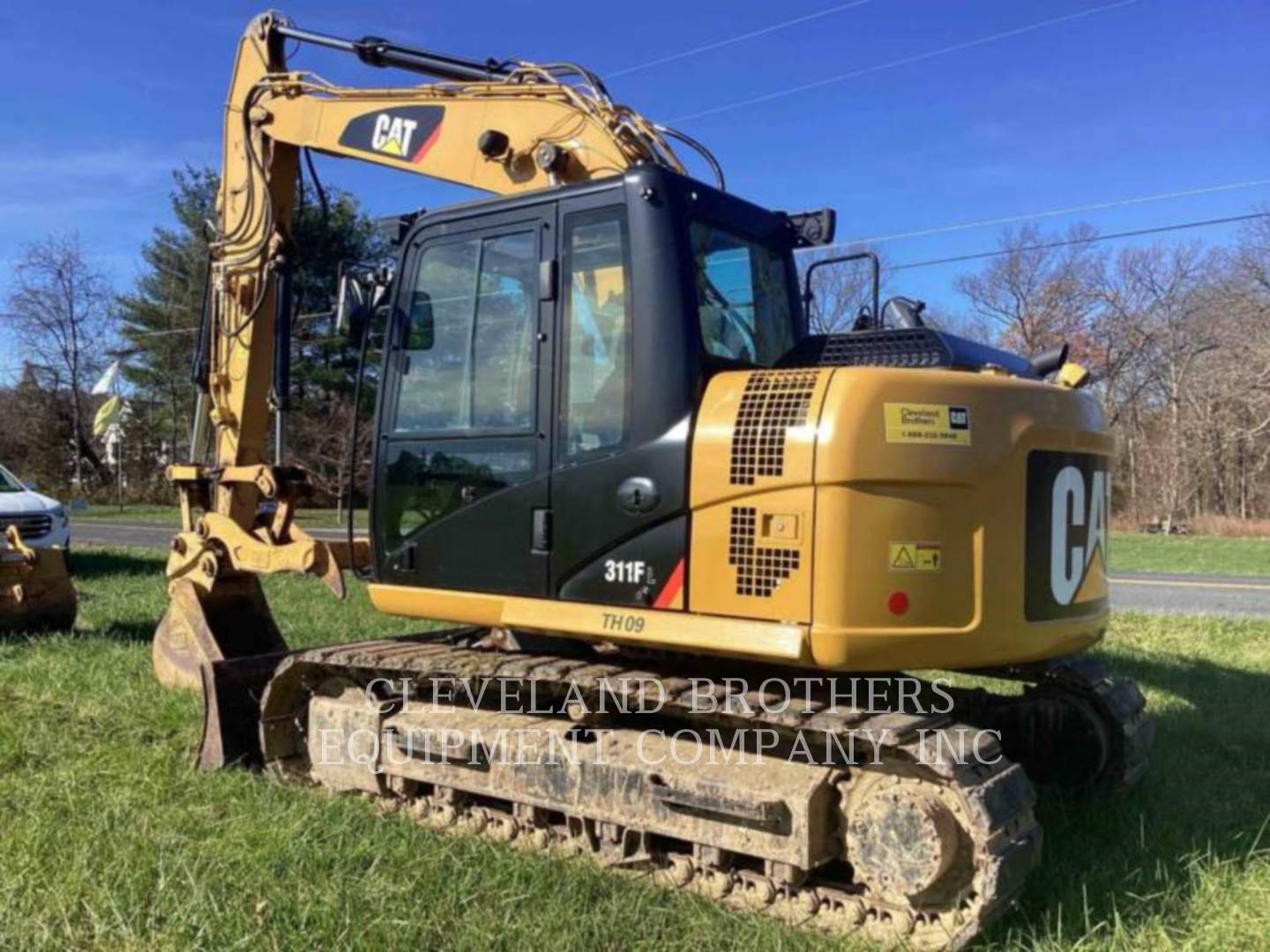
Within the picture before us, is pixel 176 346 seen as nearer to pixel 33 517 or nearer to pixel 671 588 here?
pixel 33 517

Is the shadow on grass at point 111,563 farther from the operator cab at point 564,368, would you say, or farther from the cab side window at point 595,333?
the cab side window at point 595,333

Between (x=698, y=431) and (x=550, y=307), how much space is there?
3.01ft

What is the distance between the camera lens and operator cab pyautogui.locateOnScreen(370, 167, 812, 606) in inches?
167

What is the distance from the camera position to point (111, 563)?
16047 mm

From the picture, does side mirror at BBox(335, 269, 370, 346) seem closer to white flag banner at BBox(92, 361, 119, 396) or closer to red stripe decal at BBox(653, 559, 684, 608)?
red stripe decal at BBox(653, 559, 684, 608)

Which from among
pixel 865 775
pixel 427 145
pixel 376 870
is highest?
pixel 427 145

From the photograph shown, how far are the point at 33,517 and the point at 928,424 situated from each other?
1277 cm

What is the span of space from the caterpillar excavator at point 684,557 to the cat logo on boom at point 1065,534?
0.06 feet

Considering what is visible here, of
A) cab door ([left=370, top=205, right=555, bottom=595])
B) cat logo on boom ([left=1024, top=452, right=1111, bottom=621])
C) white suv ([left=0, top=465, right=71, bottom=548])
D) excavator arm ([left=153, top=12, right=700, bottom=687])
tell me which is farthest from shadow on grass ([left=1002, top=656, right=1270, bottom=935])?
white suv ([left=0, top=465, right=71, bottom=548])

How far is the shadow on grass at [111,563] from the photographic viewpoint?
14.7 m

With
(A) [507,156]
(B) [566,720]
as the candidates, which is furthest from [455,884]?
(A) [507,156]

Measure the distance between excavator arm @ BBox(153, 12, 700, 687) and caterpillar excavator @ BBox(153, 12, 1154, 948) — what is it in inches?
2.1

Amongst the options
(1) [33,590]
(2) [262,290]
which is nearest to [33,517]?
(1) [33,590]

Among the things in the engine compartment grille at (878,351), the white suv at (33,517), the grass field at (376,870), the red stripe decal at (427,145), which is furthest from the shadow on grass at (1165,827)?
the white suv at (33,517)
